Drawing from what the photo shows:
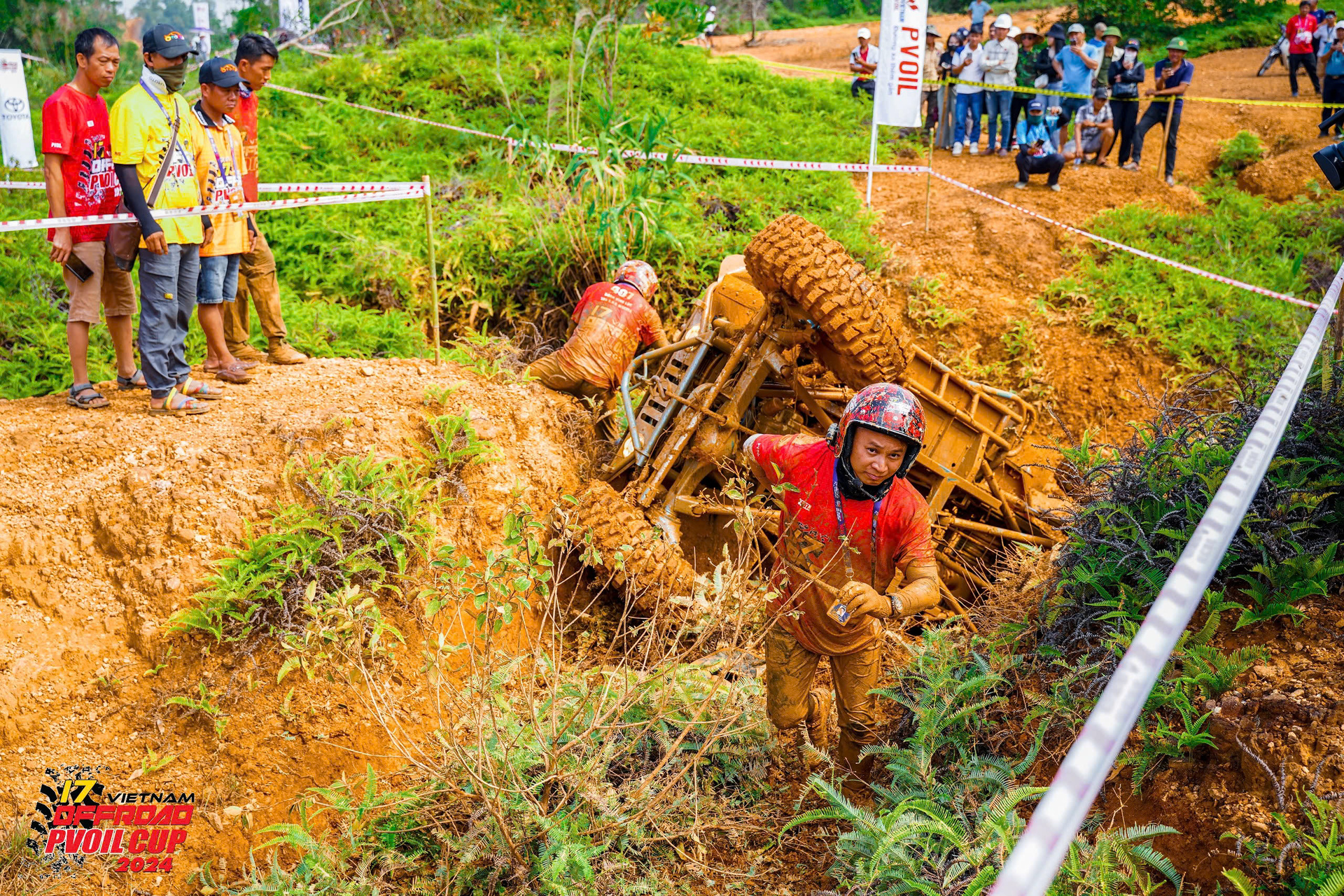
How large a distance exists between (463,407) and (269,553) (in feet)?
4.88

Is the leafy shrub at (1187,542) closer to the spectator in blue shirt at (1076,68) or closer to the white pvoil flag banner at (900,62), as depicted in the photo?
the white pvoil flag banner at (900,62)

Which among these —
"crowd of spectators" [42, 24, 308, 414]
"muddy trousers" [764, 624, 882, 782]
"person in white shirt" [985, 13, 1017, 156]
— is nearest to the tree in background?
"crowd of spectators" [42, 24, 308, 414]

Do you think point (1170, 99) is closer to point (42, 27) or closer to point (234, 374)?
point (234, 374)

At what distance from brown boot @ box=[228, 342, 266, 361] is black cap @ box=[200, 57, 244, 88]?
65.3 inches

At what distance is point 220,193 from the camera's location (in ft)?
16.9

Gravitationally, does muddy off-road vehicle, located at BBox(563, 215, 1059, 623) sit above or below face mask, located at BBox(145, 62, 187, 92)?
below

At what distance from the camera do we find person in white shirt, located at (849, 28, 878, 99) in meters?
12.4

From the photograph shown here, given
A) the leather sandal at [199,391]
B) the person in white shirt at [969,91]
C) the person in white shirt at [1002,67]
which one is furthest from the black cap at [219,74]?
the person in white shirt at [969,91]

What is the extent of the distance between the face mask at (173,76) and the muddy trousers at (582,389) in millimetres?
2507

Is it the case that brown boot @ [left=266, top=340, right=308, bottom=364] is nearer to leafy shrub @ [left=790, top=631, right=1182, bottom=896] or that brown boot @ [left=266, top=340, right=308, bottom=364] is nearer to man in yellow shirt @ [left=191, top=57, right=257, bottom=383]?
man in yellow shirt @ [left=191, top=57, right=257, bottom=383]

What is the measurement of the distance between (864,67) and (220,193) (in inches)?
374

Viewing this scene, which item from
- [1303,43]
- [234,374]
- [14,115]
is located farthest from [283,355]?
[1303,43]

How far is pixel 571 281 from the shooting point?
791 cm

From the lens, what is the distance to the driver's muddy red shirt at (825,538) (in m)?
3.69
